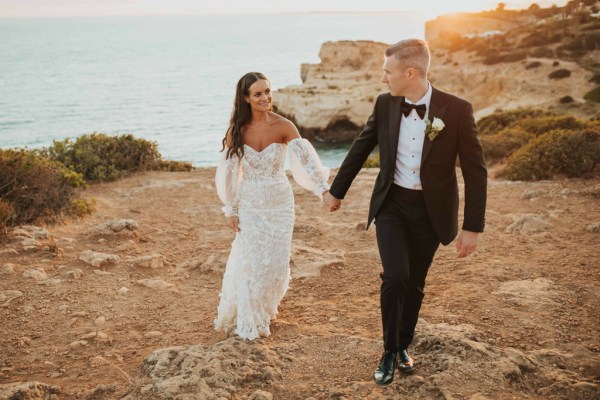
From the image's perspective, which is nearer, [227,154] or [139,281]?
[227,154]

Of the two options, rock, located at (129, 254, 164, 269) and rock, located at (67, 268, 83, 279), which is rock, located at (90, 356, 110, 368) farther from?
rock, located at (129, 254, 164, 269)

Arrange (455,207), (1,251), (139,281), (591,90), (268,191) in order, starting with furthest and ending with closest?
1. (591,90)
2. (1,251)
3. (139,281)
4. (268,191)
5. (455,207)

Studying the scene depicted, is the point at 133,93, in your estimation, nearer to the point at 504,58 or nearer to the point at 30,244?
the point at 504,58

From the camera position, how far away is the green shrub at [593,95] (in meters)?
28.4

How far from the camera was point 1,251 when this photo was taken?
22.7 feet

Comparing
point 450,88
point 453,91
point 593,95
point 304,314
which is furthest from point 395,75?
point 450,88

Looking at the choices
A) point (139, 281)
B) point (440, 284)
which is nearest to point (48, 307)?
point (139, 281)

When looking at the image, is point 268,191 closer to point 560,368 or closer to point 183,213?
point 560,368

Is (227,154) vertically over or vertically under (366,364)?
over

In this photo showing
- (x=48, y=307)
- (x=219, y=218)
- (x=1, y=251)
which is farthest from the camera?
(x=219, y=218)

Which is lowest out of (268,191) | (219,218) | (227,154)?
(219,218)

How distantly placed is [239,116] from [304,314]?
6.99 ft

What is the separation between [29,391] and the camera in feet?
12.3

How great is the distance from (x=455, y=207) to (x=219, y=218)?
242 inches
